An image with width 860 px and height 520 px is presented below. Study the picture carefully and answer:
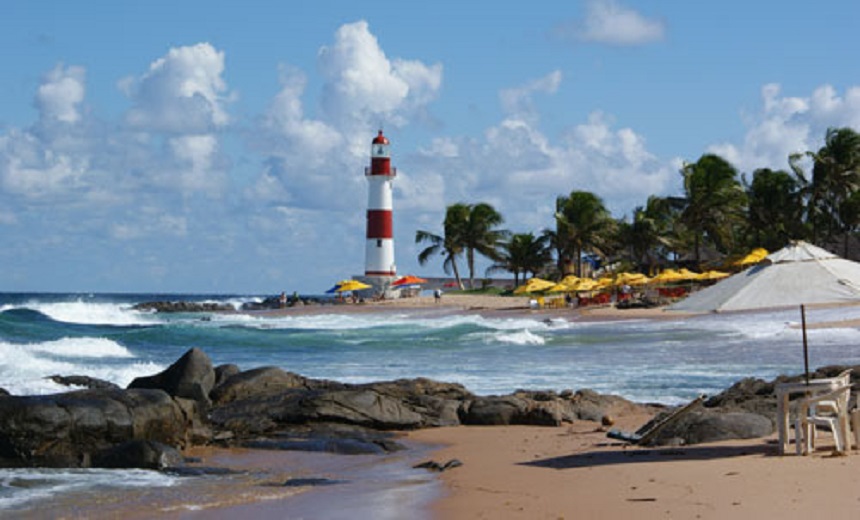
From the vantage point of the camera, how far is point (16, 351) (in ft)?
96.0

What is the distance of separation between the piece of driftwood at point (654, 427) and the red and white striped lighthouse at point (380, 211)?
51.9 metres

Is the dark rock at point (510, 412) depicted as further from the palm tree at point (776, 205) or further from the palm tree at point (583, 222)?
the palm tree at point (583, 222)

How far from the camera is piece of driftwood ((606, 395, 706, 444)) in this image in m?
11.1

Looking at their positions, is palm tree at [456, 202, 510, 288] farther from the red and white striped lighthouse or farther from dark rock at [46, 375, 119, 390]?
dark rock at [46, 375, 119, 390]

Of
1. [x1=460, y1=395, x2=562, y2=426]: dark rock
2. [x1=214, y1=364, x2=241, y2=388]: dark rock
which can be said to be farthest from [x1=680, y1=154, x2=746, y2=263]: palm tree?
[x1=460, y1=395, x2=562, y2=426]: dark rock

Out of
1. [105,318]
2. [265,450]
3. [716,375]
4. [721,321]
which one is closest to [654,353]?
[716,375]

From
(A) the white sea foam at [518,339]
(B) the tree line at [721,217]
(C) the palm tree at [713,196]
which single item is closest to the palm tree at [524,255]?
(B) the tree line at [721,217]

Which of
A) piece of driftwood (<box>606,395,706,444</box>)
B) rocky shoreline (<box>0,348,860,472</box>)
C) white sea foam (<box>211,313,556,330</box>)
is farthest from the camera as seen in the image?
white sea foam (<box>211,313,556,330</box>)

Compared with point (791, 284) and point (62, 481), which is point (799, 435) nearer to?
point (791, 284)

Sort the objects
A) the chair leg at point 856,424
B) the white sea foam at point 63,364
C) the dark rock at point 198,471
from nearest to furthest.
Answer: the chair leg at point 856,424, the dark rock at point 198,471, the white sea foam at point 63,364

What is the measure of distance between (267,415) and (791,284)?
6.96 m

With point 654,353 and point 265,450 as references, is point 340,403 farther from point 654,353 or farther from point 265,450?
point 654,353

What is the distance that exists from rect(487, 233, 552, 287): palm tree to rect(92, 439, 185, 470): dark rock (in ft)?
200

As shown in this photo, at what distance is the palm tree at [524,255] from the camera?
72750mm
